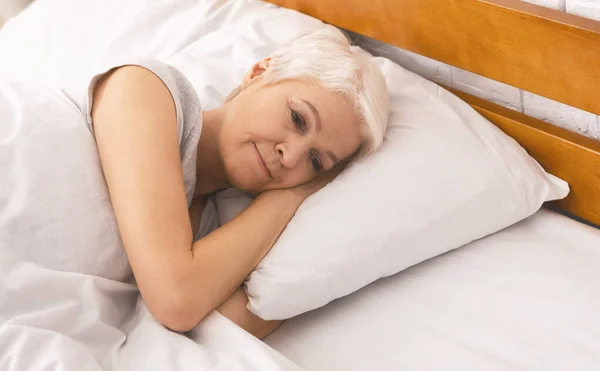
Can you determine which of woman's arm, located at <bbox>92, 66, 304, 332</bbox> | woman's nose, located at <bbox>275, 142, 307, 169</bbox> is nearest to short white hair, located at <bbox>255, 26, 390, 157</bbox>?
woman's nose, located at <bbox>275, 142, 307, 169</bbox>

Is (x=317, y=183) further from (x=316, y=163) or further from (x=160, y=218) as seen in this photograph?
(x=160, y=218)

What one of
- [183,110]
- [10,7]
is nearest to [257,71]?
[183,110]

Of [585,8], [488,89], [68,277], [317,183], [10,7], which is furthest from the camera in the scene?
[10,7]

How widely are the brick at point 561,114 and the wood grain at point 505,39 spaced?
75mm

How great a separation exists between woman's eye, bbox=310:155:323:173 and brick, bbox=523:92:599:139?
0.42 metres

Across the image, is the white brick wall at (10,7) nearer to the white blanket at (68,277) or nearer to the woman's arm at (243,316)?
the white blanket at (68,277)

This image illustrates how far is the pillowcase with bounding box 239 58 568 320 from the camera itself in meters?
1.15

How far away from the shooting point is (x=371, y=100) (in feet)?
4.12

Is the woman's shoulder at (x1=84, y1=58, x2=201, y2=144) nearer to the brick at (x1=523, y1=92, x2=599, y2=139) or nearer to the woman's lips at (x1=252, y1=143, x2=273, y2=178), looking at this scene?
the woman's lips at (x1=252, y1=143, x2=273, y2=178)

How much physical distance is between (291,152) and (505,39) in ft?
1.38

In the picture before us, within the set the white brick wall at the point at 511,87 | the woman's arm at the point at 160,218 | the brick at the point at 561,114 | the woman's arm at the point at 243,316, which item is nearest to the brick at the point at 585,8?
the white brick wall at the point at 511,87

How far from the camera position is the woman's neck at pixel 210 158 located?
1.30 m

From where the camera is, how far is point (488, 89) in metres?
1.44

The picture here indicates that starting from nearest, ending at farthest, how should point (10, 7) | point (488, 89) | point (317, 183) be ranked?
point (317, 183) < point (488, 89) < point (10, 7)
